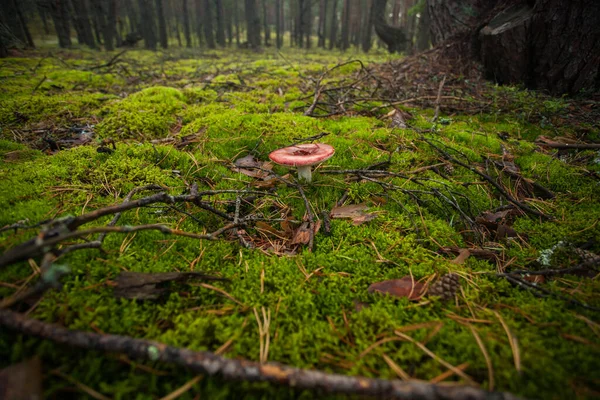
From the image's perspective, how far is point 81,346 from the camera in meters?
1.02

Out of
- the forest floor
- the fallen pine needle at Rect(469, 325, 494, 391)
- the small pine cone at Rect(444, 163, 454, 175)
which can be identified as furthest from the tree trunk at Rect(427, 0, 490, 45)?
the fallen pine needle at Rect(469, 325, 494, 391)

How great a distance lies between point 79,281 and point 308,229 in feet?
4.44

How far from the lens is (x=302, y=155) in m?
2.39

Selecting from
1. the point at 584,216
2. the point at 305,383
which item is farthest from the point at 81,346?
the point at 584,216

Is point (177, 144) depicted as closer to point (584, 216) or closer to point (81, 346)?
point (81, 346)

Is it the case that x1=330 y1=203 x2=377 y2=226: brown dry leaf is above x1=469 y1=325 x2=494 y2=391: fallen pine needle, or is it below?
below

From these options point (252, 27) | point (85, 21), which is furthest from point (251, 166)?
point (252, 27)

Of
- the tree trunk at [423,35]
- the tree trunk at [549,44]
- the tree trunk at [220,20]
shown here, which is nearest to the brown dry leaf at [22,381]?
the tree trunk at [549,44]

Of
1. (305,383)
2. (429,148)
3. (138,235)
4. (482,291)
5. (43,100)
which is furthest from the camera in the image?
(43,100)

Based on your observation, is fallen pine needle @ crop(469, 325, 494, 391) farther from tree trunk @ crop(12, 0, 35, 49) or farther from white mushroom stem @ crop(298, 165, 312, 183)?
Result: tree trunk @ crop(12, 0, 35, 49)

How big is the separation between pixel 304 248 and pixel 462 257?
1038mm

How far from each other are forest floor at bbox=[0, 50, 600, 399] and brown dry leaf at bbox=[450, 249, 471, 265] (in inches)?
2.7

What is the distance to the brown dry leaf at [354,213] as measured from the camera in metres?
2.19

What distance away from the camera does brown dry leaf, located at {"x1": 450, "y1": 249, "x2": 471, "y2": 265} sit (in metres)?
1.83
